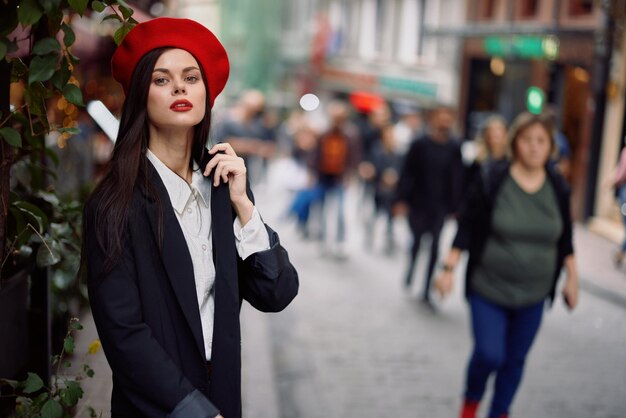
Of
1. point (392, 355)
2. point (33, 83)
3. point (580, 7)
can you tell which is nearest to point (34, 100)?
point (33, 83)

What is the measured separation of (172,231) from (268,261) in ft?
1.00

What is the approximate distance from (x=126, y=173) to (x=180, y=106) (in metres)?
0.25

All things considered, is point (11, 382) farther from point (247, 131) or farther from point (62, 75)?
point (247, 131)

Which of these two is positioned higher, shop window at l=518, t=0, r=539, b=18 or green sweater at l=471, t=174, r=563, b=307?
shop window at l=518, t=0, r=539, b=18

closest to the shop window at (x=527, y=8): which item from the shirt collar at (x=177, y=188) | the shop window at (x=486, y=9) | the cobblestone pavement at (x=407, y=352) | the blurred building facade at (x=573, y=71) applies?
the blurred building facade at (x=573, y=71)

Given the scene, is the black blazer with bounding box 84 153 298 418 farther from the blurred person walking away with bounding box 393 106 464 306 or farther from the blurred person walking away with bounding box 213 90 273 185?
the blurred person walking away with bounding box 213 90 273 185

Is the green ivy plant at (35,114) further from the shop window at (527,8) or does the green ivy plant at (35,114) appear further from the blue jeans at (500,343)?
the shop window at (527,8)

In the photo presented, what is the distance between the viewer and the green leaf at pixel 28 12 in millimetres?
2350

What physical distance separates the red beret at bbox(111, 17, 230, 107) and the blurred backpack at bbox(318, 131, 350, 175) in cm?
999

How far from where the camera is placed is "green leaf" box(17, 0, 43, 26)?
2.35 metres

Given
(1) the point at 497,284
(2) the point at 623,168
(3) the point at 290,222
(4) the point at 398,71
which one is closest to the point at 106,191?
(1) the point at 497,284

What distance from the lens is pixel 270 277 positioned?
2668 millimetres

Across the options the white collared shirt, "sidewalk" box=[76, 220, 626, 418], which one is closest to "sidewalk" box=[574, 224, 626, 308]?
"sidewalk" box=[76, 220, 626, 418]

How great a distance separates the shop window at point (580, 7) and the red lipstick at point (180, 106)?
52.0 ft
